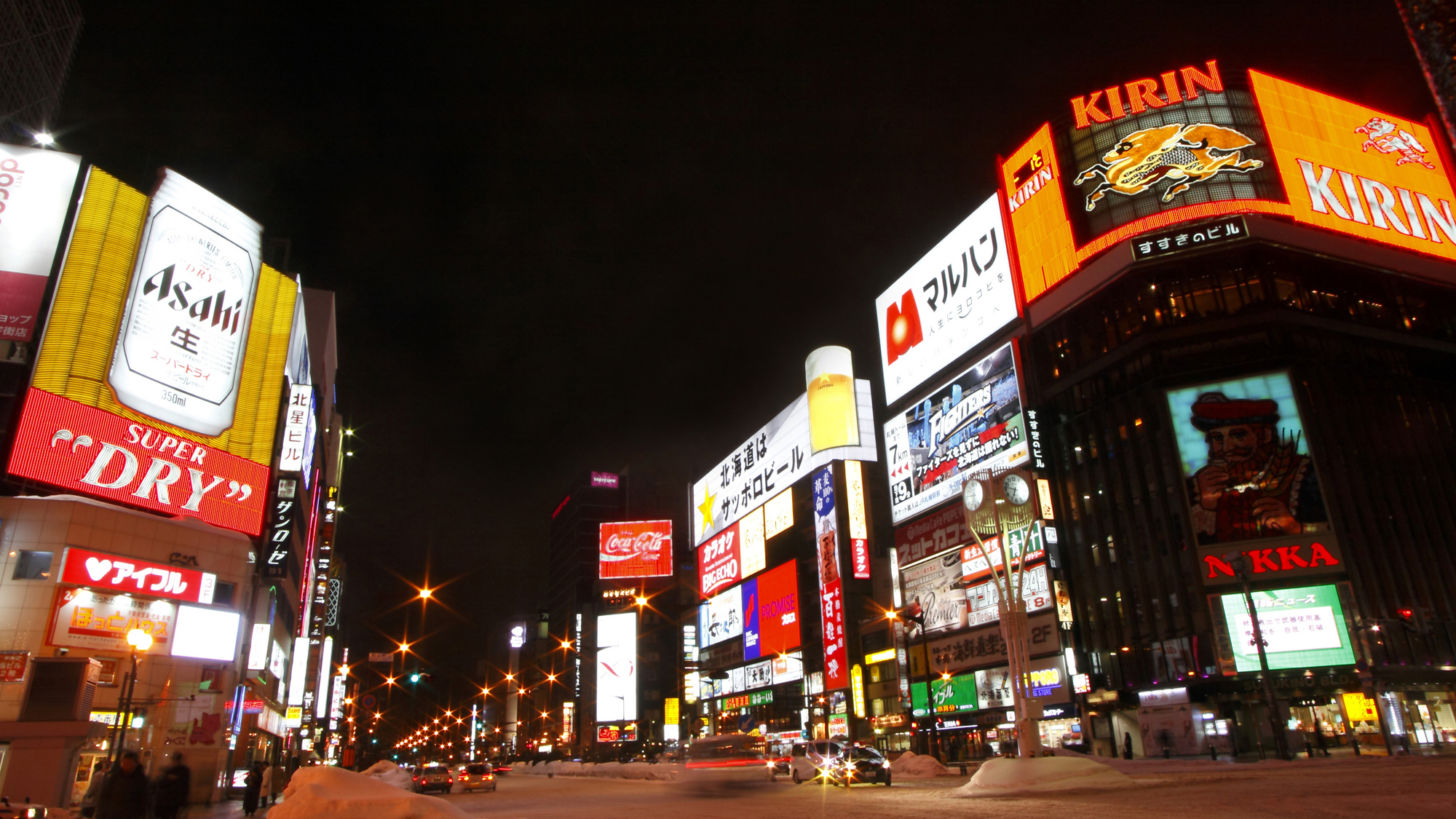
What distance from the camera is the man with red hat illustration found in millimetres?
44969

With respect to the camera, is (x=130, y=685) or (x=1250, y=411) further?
(x=1250, y=411)

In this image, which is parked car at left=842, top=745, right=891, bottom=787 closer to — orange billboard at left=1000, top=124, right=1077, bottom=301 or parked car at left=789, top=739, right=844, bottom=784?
parked car at left=789, top=739, right=844, bottom=784

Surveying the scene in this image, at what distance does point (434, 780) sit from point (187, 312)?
21425 millimetres

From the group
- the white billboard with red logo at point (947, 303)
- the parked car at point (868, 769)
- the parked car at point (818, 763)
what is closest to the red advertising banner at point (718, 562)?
the white billboard with red logo at point (947, 303)

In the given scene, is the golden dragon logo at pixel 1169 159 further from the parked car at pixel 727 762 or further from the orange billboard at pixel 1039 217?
the parked car at pixel 727 762

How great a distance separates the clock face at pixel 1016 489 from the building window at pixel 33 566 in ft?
102

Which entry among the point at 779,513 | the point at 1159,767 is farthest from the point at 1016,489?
the point at 779,513

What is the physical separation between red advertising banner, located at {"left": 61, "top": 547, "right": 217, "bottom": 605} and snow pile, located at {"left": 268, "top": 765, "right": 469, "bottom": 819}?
2149 centimetres

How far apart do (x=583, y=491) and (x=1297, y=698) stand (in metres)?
125

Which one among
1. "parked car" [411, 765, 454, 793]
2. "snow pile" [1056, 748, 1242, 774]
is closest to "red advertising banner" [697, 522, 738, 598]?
"parked car" [411, 765, 454, 793]

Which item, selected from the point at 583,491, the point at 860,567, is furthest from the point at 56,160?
the point at 583,491

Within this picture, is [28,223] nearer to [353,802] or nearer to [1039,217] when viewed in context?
[353,802]

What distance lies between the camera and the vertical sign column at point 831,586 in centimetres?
6150

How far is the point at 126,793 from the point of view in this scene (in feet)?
33.6
